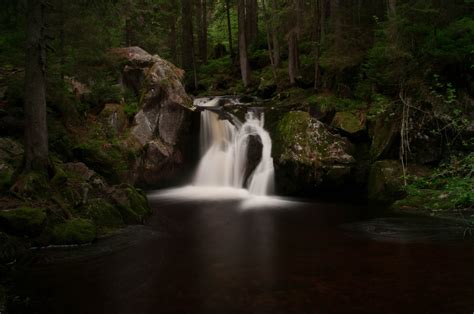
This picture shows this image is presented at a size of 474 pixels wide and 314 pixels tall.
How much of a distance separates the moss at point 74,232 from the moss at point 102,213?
0.60 meters

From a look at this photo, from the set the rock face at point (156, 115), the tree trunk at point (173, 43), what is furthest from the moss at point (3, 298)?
the tree trunk at point (173, 43)

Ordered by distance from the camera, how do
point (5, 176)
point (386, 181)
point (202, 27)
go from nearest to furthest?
1. point (5, 176)
2. point (386, 181)
3. point (202, 27)

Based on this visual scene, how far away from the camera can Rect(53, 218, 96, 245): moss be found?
916 cm

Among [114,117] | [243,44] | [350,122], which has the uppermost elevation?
[243,44]

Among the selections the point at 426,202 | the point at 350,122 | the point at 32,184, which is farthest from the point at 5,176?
the point at 350,122

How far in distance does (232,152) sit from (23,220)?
9.91 m

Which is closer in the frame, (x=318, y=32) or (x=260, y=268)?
(x=260, y=268)

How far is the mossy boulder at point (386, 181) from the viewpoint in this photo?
537 inches

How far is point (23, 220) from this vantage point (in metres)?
8.80

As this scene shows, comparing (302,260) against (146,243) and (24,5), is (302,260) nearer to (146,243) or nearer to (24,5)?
(146,243)

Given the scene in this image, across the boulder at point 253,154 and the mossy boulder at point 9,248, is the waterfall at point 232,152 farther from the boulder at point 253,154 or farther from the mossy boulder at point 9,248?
the mossy boulder at point 9,248

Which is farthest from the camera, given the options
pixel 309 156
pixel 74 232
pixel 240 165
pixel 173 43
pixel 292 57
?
pixel 173 43

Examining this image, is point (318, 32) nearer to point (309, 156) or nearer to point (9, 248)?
point (309, 156)

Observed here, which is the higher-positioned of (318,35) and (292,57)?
(318,35)
